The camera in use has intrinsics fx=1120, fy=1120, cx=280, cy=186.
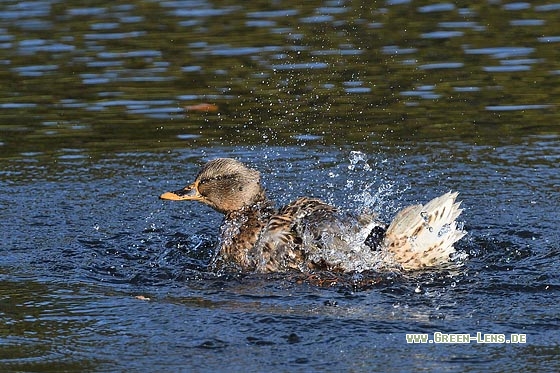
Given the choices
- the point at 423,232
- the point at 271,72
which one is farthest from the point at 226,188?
the point at 271,72

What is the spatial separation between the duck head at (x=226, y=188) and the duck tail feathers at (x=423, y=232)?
130 cm

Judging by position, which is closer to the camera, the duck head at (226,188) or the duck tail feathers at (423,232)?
A: the duck tail feathers at (423,232)

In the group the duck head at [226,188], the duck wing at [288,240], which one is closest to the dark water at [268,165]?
the duck wing at [288,240]

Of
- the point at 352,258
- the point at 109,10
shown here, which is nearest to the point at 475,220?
the point at 352,258

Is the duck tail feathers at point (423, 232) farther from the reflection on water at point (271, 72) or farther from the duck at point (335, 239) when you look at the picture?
the reflection on water at point (271, 72)

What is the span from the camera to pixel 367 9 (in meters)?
15.6

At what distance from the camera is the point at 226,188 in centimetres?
856

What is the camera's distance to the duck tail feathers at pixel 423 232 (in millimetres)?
7613

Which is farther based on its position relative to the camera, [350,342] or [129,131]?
[129,131]

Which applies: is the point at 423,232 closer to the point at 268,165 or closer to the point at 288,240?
the point at 288,240

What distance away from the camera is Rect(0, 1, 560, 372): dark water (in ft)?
21.3

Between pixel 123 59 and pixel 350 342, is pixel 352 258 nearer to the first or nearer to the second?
pixel 350 342

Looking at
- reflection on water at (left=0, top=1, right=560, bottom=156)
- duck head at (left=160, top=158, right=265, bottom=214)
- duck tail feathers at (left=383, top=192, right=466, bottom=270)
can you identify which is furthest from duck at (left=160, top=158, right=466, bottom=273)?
reflection on water at (left=0, top=1, right=560, bottom=156)

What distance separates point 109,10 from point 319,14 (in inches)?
124
